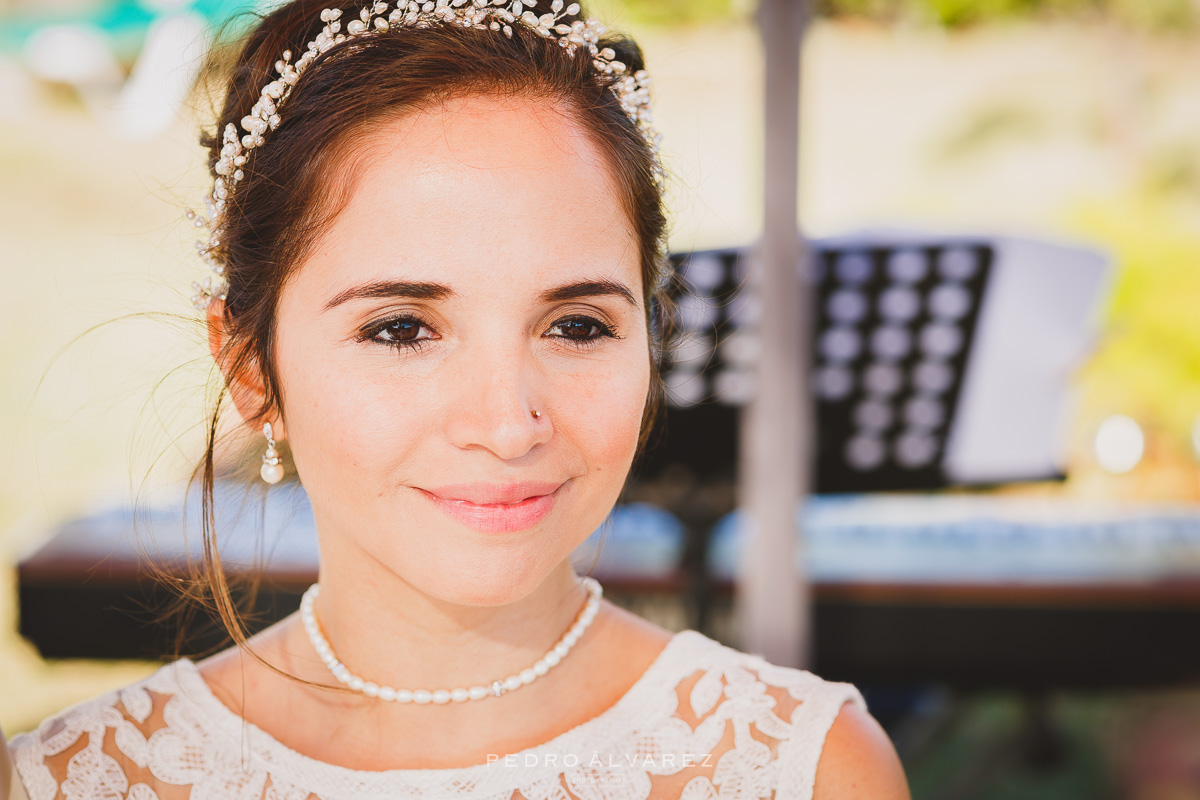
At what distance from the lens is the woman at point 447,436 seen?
972mm

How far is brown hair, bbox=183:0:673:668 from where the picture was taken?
3.39ft

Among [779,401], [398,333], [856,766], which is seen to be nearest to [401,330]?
[398,333]

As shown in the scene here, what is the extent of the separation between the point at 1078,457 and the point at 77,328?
12.1 ft

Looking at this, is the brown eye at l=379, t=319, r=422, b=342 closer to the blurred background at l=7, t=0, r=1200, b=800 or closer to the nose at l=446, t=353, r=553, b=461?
the nose at l=446, t=353, r=553, b=461

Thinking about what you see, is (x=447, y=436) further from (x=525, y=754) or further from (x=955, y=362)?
(x=955, y=362)

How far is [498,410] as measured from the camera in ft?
3.09

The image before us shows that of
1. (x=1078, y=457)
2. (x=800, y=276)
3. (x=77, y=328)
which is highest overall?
(x=800, y=276)

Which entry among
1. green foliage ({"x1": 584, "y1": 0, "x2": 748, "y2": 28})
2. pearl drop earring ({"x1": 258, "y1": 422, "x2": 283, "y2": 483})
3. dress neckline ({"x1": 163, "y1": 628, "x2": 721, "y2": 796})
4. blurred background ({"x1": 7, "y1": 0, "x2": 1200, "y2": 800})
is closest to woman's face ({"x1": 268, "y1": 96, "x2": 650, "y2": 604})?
pearl drop earring ({"x1": 258, "y1": 422, "x2": 283, "y2": 483})

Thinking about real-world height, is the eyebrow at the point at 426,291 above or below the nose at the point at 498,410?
above

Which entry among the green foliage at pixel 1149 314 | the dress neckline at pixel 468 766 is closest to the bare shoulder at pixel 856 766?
the dress neckline at pixel 468 766

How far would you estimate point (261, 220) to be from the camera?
111 centimetres

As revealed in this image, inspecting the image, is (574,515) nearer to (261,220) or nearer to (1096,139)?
(261,220)

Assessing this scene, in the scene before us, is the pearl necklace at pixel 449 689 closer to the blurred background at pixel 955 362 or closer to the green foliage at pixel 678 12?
the blurred background at pixel 955 362

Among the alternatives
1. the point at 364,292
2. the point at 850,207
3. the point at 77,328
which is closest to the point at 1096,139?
the point at 850,207
